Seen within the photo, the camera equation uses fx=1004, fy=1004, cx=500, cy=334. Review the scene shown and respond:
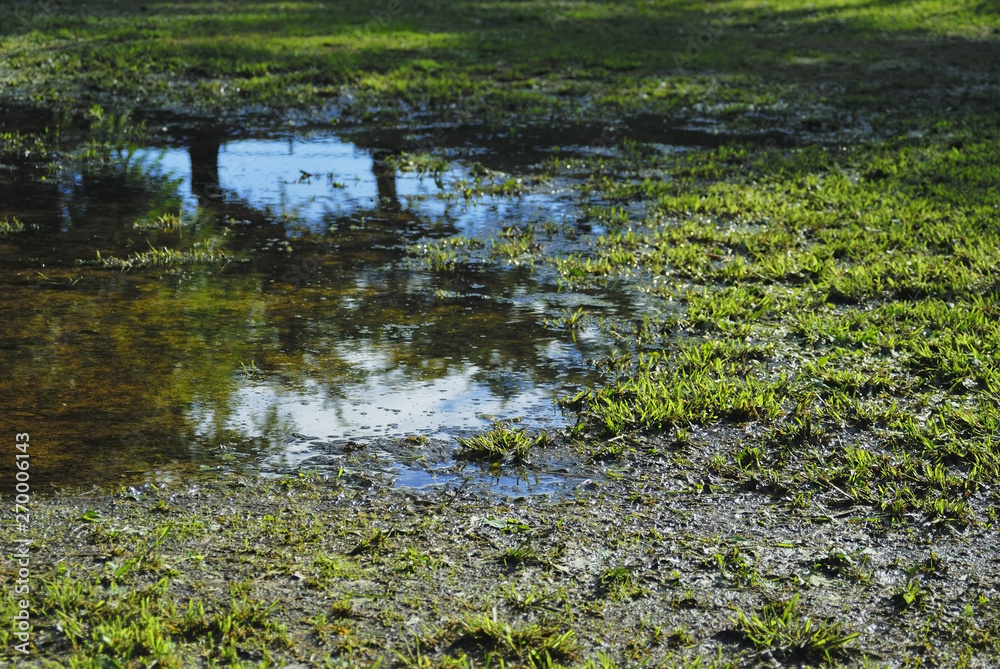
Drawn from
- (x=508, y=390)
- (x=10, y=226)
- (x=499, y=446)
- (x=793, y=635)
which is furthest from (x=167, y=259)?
(x=793, y=635)

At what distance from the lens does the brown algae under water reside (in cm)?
445

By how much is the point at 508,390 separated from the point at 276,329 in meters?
1.51

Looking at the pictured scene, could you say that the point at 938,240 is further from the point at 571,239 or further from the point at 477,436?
the point at 477,436

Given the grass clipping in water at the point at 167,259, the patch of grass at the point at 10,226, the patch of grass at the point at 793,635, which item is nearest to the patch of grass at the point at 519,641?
the patch of grass at the point at 793,635

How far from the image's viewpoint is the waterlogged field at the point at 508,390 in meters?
3.39

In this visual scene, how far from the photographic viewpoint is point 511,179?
32.1 feet

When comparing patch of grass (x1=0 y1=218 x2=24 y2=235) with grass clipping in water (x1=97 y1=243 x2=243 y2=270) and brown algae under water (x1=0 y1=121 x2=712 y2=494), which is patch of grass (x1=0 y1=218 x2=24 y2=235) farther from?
grass clipping in water (x1=97 y1=243 x2=243 y2=270)

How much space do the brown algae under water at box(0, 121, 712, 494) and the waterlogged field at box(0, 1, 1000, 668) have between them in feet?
0.10

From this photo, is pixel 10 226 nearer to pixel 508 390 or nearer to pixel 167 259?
pixel 167 259

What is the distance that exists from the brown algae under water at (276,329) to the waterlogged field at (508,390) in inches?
1.1

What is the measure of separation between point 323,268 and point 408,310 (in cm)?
110

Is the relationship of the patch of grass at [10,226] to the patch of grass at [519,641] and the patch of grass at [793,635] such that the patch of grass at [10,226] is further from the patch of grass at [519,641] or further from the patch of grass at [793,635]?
the patch of grass at [793,635]

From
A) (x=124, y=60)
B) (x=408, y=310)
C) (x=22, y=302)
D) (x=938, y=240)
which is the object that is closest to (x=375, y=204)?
(x=408, y=310)

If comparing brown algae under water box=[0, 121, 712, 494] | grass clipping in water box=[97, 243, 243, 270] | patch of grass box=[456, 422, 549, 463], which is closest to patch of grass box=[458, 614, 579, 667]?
brown algae under water box=[0, 121, 712, 494]
